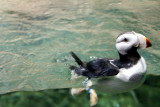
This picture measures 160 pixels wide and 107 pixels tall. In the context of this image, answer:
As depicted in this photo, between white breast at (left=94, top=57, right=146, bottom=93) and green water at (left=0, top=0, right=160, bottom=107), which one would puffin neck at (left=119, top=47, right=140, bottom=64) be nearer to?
white breast at (left=94, top=57, right=146, bottom=93)

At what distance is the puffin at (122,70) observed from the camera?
2.66m

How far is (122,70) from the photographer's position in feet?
8.87

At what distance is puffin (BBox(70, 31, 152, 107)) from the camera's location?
8.72ft

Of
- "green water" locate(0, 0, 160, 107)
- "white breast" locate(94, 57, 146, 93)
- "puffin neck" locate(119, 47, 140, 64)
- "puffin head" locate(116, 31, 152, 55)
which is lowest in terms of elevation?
"green water" locate(0, 0, 160, 107)

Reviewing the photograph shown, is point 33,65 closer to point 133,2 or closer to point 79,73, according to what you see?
point 79,73

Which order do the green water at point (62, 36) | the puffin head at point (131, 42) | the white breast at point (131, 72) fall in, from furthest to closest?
the green water at point (62, 36) → the puffin head at point (131, 42) → the white breast at point (131, 72)

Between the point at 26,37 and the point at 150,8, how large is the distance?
262 centimetres

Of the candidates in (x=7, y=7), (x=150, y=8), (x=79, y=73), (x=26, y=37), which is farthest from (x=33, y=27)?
(x=150, y=8)

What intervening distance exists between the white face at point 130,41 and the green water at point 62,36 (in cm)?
30

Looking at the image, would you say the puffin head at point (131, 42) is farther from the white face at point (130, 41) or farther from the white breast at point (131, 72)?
the white breast at point (131, 72)

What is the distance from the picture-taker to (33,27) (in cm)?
494

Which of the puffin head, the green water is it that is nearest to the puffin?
the puffin head

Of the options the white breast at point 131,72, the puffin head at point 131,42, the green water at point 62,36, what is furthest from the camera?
the green water at point 62,36

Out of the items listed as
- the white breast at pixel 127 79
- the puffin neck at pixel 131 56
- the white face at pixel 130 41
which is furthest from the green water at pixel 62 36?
the white face at pixel 130 41
